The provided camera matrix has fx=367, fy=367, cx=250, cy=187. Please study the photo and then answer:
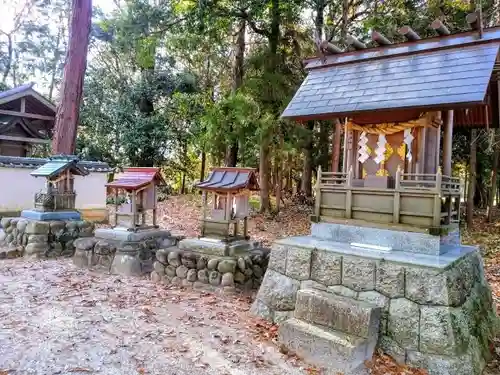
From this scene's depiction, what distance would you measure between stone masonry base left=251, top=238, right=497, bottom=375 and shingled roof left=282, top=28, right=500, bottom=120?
203 centimetres

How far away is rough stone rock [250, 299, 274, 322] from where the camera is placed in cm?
537

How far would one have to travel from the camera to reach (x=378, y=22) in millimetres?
10992

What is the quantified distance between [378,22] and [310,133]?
13.0ft

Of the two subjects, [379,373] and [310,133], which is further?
[310,133]

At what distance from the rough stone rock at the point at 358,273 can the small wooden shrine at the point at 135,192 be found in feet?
14.7

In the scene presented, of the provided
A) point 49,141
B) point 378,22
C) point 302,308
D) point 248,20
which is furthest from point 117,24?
point 302,308

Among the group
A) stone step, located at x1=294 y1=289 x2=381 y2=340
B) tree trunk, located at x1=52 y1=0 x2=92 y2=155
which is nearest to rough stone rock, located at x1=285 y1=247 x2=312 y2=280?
stone step, located at x1=294 y1=289 x2=381 y2=340

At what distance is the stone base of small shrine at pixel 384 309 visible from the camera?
163 inches

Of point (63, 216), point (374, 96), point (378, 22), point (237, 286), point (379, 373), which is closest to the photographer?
point (379, 373)

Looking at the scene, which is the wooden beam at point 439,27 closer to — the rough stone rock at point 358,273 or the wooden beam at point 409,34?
the wooden beam at point 409,34

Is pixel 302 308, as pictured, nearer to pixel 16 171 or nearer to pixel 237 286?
pixel 237 286

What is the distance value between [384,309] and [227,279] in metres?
2.65

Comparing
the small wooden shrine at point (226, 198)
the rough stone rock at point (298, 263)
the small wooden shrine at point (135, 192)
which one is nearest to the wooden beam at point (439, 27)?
the small wooden shrine at point (226, 198)

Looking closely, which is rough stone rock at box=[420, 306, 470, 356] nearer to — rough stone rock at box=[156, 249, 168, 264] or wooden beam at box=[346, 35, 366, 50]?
wooden beam at box=[346, 35, 366, 50]
